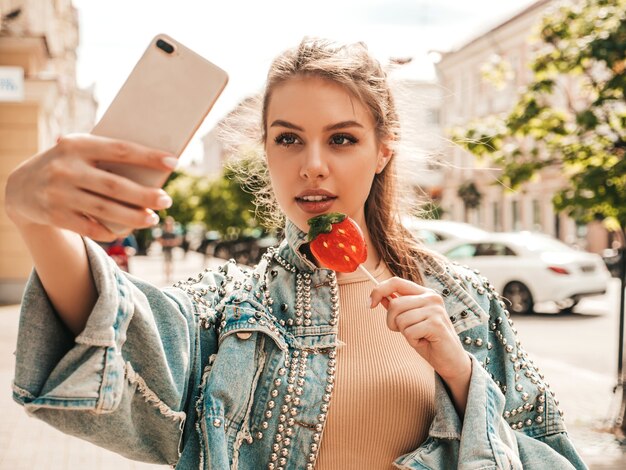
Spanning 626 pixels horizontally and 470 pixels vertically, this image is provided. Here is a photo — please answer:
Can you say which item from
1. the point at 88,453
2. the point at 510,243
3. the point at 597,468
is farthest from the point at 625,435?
the point at 510,243

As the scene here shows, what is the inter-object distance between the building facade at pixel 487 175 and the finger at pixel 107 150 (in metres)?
33.9

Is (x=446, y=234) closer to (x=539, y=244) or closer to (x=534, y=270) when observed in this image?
(x=539, y=244)

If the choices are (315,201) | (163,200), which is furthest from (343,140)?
(163,200)

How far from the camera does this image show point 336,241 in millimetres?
2037

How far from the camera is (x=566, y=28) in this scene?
7094 millimetres

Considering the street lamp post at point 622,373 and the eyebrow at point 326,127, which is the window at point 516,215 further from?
the eyebrow at point 326,127

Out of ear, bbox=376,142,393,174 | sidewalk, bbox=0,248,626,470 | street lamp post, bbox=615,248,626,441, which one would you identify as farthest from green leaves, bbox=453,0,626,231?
ear, bbox=376,142,393,174

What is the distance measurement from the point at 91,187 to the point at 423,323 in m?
0.91

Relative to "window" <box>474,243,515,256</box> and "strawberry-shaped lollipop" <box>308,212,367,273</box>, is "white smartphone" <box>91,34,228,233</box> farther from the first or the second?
"window" <box>474,243,515,256</box>

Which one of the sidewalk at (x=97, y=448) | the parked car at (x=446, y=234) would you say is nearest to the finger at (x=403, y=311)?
the sidewalk at (x=97, y=448)

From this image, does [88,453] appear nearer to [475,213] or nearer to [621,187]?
[621,187]

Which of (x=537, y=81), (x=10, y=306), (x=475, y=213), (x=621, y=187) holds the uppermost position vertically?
(x=475, y=213)

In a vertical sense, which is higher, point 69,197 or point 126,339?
point 69,197

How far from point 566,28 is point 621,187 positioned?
5.20 ft
